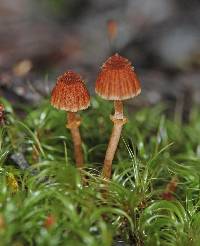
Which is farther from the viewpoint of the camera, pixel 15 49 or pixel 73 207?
pixel 15 49

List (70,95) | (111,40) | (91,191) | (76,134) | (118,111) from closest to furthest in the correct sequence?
1. (91,191)
2. (70,95)
3. (118,111)
4. (76,134)
5. (111,40)

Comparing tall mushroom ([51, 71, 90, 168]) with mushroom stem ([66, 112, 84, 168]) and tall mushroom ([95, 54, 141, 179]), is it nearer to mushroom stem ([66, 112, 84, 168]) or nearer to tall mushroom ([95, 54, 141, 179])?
tall mushroom ([95, 54, 141, 179])

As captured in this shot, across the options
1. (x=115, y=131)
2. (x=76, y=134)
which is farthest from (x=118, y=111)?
(x=76, y=134)

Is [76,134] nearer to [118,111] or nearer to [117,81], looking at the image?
[118,111]

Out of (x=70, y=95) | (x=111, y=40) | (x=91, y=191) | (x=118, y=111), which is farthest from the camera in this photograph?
(x=111, y=40)

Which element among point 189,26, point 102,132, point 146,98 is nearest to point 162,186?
point 102,132

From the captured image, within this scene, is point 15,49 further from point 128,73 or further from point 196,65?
point 128,73
